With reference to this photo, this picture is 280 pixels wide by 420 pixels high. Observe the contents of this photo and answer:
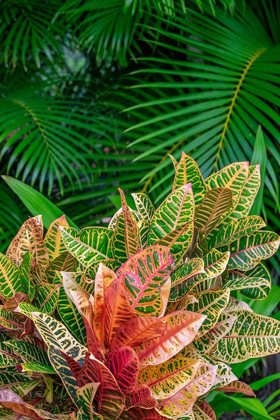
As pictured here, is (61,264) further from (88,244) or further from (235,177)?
(235,177)

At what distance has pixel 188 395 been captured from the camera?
1.16ft

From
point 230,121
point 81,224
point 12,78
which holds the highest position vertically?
point 12,78

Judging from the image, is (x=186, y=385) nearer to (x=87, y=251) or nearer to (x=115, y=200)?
(x=87, y=251)

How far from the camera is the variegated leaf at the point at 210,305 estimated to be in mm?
384

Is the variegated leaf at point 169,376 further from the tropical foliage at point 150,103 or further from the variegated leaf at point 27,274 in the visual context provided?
the tropical foliage at point 150,103

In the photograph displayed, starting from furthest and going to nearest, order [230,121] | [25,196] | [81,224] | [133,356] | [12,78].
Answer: [12,78] < [81,224] < [230,121] < [25,196] < [133,356]

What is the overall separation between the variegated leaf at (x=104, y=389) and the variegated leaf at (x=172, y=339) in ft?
0.10

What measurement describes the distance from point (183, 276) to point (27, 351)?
0.51 ft

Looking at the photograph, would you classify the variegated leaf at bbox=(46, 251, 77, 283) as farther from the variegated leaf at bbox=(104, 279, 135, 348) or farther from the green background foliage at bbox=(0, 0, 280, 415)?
the green background foliage at bbox=(0, 0, 280, 415)

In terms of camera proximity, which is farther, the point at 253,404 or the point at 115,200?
the point at 115,200

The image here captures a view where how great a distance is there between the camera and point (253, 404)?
1.71 ft

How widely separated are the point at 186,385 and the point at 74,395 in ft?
0.31

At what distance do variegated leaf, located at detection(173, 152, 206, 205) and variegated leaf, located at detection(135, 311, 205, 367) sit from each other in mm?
174

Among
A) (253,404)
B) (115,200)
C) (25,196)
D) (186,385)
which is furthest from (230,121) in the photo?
(186,385)
